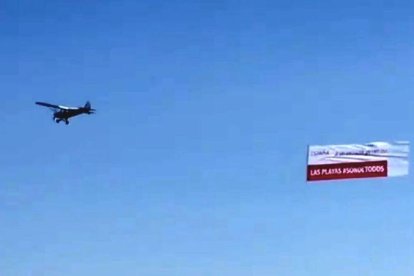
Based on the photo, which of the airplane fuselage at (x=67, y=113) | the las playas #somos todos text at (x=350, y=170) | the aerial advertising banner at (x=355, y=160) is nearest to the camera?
the aerial advertising banner at (x=355, y=160)

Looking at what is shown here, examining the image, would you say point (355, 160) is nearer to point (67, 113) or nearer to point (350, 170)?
point (350, 170)

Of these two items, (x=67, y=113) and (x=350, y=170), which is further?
(x=67, y=113)

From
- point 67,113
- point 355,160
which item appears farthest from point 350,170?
point 67,113

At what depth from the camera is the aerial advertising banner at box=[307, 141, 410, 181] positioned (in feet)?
324

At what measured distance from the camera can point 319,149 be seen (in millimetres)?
101750

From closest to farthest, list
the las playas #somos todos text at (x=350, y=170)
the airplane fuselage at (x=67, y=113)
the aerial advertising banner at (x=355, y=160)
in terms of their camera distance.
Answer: the aerial advertising banner at (x=355, y=160) → the las playas #somos todos text at (x=350, y=170) → the airplane fuselage at (x=67, y=113)

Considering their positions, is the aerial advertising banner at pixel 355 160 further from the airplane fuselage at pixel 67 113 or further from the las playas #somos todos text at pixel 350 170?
the airplane fuselage at pixel 67 113

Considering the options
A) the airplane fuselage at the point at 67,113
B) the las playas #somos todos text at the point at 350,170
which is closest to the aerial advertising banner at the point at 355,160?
the las playas #somos todos text at the point at 350,170

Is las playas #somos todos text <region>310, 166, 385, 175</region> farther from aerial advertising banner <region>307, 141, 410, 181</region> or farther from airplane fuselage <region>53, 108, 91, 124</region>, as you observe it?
airplane fuselage <region>53, 108, 91, 124</region>

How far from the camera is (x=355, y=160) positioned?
10319 cm

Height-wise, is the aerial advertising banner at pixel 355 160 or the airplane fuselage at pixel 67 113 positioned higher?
the airplane fuselage at pixel 67 113

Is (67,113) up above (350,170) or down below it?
above

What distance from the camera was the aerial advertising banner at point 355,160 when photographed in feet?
324

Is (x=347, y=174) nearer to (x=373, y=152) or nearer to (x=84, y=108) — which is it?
(x=373, y=152)
